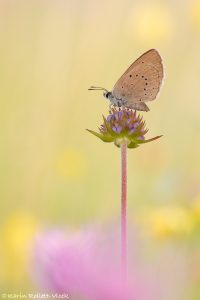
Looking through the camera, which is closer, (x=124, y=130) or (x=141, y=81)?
(x=124, y=130)

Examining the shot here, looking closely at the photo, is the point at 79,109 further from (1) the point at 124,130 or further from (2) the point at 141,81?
(1) the point at 124,130

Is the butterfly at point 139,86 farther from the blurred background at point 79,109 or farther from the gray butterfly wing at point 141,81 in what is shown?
the blurred background at point 79,109

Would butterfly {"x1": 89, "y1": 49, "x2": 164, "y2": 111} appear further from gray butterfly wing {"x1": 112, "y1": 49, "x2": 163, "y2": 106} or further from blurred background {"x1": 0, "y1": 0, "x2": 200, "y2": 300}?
blurred background {"x1": 0, "y1": 0, "x2": 200, "y2": 300}

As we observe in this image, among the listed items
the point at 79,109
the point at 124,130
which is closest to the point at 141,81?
the point at 124,130

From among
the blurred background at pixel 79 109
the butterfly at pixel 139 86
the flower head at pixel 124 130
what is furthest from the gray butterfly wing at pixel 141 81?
the blurred background at pixel 79 109

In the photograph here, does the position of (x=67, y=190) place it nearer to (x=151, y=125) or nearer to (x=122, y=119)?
(x=151, y=125)

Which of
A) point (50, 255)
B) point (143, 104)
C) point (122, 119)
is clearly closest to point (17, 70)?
point (143, 104)
